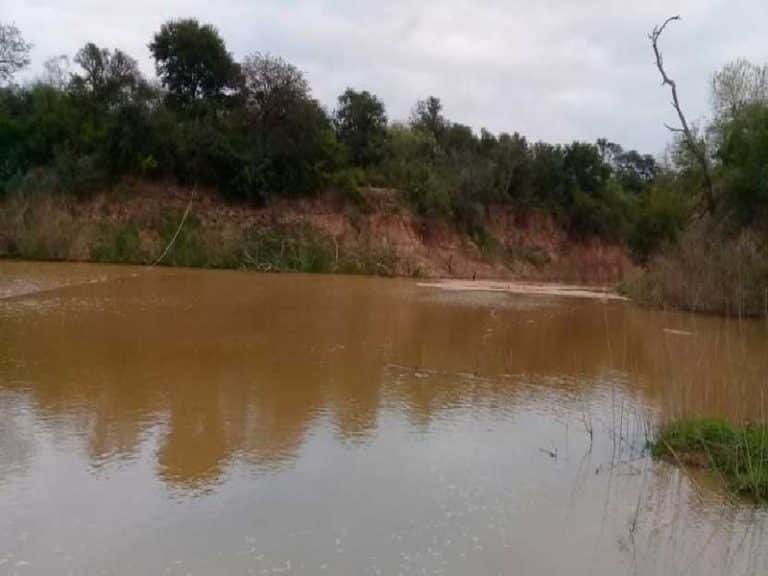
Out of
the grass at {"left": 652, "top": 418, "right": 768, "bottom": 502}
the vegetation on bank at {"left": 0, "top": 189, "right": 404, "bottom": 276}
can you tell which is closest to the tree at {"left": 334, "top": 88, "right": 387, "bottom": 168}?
the vegetation on bank at {"left": 0, "top": 189, "right": 404, "bottom": 276}

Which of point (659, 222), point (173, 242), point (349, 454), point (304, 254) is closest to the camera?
point (349, 454)

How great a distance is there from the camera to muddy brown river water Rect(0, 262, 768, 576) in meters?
5.05

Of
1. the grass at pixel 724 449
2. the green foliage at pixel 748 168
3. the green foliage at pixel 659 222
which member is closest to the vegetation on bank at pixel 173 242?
the green foliage at pixel 659 222

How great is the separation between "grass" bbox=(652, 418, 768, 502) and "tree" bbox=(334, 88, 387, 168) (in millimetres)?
36624

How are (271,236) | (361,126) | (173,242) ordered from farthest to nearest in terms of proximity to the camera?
(361,126) < (271,236) < (173,242)

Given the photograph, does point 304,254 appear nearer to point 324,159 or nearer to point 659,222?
point 324,159

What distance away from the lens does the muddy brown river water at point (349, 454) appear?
505 centimetres

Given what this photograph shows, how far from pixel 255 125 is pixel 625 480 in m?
34.3

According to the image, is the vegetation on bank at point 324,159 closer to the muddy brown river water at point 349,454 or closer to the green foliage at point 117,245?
the green foliage at point 117,245

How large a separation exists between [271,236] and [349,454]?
30592 mm

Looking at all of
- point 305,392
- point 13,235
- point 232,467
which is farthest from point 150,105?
point 232,467

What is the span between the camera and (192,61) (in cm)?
3753

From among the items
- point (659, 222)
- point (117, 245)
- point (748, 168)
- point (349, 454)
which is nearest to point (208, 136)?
point (117, 245)

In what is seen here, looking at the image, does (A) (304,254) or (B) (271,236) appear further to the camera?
(B) (271,236)
